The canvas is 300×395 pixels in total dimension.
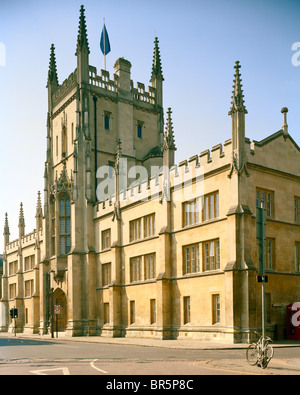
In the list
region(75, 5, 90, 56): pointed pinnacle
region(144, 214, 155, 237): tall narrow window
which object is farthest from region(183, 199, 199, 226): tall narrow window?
region(75, 5, 90, 56): pointed pinnacle

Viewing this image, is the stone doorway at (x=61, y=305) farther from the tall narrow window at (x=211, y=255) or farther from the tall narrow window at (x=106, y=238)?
the tall narrow window at (x=211, y=255)

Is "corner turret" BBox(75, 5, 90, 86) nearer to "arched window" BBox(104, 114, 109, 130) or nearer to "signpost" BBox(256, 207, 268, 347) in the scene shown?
"arched window" BBox(104, 114, 109, 130)

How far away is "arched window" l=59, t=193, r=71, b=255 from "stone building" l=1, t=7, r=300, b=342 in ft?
0.30

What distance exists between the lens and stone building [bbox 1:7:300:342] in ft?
91.5

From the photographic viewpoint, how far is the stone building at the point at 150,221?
27875 millimetres

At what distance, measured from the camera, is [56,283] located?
4600 centimetres

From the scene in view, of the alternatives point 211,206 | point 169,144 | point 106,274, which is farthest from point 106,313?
point 211,206

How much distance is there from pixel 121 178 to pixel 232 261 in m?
16.2

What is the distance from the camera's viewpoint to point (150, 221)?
35.7 meters

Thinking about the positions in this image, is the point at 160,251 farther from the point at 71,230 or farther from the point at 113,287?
the point at 71,230

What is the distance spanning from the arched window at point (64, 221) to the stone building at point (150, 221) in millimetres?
90

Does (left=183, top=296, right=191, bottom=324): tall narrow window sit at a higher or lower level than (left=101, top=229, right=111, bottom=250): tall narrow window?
lower

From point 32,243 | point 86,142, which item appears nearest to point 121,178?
point 86,142

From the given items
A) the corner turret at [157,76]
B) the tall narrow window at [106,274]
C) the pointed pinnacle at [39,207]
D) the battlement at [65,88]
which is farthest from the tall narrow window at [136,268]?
the corner turret at [157,76]
